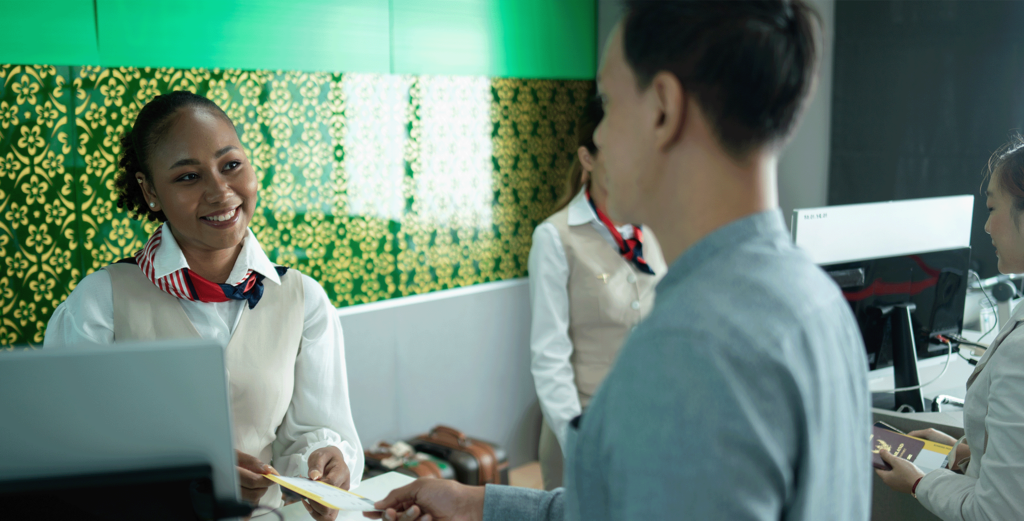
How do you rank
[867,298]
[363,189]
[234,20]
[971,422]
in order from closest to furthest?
[971,422] → [867,298] → [234,20] → [363,189]

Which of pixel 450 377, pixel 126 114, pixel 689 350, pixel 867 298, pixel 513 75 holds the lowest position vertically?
pixel 450 377

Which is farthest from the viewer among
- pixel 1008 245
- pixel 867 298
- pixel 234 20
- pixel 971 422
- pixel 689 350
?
pixel 234 20

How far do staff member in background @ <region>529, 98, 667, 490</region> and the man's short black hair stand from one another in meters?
1.55

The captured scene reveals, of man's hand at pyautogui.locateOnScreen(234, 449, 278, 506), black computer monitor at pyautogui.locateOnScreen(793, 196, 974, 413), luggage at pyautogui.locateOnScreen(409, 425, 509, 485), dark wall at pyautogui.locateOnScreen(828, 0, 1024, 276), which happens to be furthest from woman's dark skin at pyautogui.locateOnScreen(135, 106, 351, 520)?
dark wall at pyautogui.locateOnScreen(828, 0, 1024, 276)

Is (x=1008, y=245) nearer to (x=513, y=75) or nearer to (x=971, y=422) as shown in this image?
(x=971, y=422)

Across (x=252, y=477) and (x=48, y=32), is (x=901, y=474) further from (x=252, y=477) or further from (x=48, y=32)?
(x=48, y=32)

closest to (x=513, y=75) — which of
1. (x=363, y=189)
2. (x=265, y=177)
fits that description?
(x=363, y=189)

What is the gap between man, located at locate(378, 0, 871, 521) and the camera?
0.63 metres

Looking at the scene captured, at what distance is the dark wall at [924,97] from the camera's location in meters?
3.48

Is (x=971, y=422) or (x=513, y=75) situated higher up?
(x=513, y=75)

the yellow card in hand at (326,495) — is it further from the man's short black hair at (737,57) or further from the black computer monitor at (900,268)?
the black computer monitor at (900,268)

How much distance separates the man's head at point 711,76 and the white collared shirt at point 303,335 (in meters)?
1.21

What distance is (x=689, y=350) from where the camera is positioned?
2.12 feet

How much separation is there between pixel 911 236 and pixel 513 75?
95.4 inches
